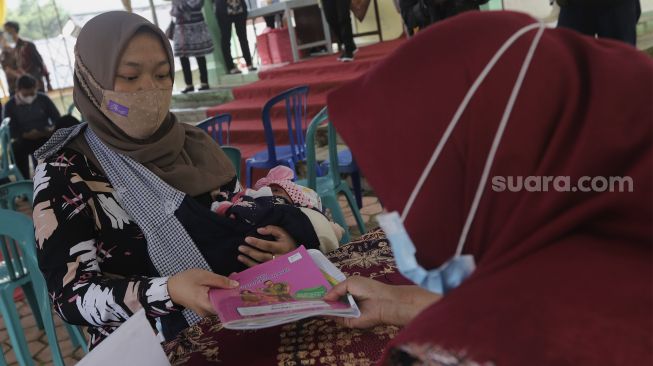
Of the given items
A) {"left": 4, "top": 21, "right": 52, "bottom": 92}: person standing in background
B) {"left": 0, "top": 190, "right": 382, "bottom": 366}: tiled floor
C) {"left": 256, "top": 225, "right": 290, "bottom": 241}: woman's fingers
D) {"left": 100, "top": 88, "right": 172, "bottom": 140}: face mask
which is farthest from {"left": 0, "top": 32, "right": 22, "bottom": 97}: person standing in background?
{"left": 256, "top": 225, "right": 290, "bottom": 241}: woman's fingers

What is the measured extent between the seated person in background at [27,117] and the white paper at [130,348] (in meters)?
4.66

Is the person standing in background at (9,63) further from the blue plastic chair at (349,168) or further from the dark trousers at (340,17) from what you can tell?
the blue plastic chair at (349,168)

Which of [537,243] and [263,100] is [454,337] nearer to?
[537,243]

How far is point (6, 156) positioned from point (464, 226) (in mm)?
5103

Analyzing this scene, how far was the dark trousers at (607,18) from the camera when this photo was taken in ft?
9.59

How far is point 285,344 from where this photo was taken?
0.91 m

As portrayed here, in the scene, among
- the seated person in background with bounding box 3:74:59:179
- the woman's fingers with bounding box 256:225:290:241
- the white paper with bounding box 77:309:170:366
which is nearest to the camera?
the white paper with bounding box 77:309:170:366

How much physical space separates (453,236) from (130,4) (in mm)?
7380

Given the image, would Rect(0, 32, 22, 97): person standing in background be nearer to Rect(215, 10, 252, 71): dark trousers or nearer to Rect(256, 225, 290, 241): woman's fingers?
Rect(215, 10, 252, 71): dark trousers

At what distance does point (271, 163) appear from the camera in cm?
341

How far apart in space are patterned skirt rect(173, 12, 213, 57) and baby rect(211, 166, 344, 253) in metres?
5.13

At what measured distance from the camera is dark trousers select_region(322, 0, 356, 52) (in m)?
5.52

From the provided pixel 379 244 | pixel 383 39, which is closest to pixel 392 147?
pixel 379 244

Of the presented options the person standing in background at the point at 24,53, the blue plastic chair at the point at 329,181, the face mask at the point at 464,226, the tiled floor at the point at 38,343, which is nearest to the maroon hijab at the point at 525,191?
the face mask at the point at 464,226
